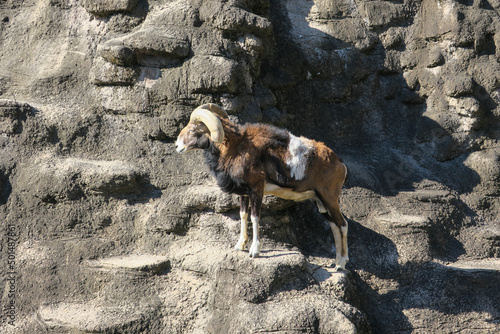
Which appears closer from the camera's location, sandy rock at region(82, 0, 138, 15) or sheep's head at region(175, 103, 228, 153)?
sheep's head at region(175, 103, 228, 153)

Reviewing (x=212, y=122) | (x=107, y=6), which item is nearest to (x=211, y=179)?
(x=212, y=122)

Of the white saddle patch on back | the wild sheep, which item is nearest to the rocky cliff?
the wild sheep

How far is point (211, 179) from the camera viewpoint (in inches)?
295

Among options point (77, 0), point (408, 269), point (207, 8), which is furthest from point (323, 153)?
point (77, 0)

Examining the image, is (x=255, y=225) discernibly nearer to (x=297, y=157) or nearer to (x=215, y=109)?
(x=297, y=157)

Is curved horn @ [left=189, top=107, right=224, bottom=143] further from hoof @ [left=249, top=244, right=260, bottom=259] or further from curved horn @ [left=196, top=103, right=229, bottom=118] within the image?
hoof @ [left=249, top=244, right=260, bottom=259]

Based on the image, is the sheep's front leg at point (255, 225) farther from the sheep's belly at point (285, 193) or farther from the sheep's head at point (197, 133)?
the sheep's head at point (197, 133)

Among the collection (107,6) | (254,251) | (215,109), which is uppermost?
(107,6)

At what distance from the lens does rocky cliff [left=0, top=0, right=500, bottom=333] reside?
6.51 metres

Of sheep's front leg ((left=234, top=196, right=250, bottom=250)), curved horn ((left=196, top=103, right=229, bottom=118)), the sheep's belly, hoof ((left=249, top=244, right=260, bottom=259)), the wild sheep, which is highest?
curved horn ((left=196, top=103, right=229, bottom=118))

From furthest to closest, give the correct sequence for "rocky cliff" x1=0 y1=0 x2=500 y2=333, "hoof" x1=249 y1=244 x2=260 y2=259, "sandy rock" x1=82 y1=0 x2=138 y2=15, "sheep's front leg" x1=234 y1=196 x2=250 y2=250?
"sandy rock" x1=82 y1=0 x2=138 y2=15
"rocky cliff" x1=0 y1=0 x2=500 y2=333
"sheep's front leg" x1=234 y1=196 x2=250 y2=250
"hoof" x1=249 y1=244 x2=260 y2=259

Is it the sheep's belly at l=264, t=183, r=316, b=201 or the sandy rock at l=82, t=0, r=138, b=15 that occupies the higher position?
the sandy rock at l=82, t=0, r=138, b=15

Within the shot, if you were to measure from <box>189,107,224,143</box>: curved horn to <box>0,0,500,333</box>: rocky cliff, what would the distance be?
3.97 feet

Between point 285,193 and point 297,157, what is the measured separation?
0.48 m
